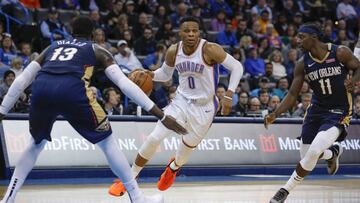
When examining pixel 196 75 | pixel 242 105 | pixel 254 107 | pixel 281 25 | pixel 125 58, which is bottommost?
pixel 281 25

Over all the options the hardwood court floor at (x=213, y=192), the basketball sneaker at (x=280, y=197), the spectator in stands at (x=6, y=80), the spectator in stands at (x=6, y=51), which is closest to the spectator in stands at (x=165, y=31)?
the spectator in stands at (x=6, y=51)

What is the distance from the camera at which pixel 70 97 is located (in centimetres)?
899

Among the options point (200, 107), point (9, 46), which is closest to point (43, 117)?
point (200, 107)

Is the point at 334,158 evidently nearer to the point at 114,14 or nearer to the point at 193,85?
the point at 193,85

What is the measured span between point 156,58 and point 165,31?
1685 mm

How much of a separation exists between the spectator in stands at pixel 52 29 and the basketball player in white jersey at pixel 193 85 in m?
8.38

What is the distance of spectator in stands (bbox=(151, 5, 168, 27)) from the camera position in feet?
74.7

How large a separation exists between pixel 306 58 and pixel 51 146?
571 cm

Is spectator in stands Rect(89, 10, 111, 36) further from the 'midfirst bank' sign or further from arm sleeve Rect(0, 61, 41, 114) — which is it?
arm sleeve Rect(0, 61, 41, 114)

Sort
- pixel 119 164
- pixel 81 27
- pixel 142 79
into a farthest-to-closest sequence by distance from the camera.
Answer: pixel 142 79 → pixel 81 27 → pixel 119 164

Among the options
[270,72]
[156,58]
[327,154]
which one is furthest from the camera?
[270,72]

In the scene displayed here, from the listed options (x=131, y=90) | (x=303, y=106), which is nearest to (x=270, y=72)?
(x=303, y=106)

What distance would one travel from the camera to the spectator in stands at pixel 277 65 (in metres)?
22.6

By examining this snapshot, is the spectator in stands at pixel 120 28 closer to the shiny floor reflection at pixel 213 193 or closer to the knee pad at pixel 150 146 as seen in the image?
the shiny floor reflection at pixel 213 193
